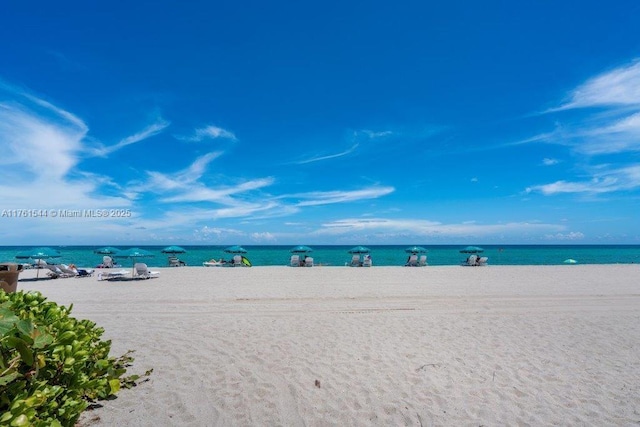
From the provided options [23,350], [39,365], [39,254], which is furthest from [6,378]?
[39,254]

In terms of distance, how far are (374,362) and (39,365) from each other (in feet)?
14.1

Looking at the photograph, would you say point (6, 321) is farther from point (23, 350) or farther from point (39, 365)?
point (39, 365)

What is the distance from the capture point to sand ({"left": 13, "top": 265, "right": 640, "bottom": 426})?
12.5 feet

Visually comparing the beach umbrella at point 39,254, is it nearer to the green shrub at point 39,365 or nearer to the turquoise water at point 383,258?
the turquoise water at point 383,258

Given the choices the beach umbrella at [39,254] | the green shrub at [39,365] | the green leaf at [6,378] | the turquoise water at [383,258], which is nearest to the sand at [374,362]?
the green shrub at [39,365]

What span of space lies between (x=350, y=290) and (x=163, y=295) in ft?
21.8

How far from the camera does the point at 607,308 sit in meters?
9.48

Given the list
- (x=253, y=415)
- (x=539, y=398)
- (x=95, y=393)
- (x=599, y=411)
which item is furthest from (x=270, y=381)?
(x=599, y=411)

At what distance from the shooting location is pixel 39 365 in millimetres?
2115

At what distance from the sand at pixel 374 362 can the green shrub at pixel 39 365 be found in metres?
1.18

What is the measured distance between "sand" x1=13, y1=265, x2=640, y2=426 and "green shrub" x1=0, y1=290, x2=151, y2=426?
118cm

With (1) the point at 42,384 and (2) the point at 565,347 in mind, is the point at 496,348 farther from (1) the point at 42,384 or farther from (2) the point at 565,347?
(1) the point at 42,384

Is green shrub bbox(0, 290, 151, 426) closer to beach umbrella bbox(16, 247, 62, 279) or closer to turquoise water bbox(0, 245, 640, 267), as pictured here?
turquoise water bbox(0, 245, 640, 267)

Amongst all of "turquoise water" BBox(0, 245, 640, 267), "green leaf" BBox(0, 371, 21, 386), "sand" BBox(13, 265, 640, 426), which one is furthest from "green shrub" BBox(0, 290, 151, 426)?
"turquoise water" BBox(0, 245, 640, 267)
